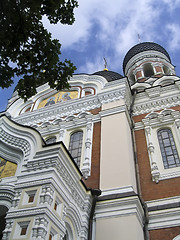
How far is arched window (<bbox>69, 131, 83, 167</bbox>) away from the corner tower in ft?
25.8

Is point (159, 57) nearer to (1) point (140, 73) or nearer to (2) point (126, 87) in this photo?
(1) point (140, 73)

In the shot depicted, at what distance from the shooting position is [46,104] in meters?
12.5

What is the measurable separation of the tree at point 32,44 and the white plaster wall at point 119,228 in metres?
3.31

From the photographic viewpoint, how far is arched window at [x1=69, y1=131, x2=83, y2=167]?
9.12m

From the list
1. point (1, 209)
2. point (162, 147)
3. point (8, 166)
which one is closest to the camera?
point (1, 209)

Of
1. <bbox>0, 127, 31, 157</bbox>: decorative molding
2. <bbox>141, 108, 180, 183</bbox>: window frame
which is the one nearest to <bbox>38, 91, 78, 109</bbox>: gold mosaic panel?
<bbox>141, 108, 180, 183</bbox>: window frame

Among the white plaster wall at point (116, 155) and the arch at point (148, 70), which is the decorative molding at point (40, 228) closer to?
the white plaster wall at point (116, 155)

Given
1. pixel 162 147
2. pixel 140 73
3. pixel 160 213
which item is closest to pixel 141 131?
pixel 162 147

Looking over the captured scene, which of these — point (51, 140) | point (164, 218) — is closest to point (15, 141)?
point (51, 140)

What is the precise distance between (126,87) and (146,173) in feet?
12.0

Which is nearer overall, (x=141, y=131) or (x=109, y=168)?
(x=109, y=168)

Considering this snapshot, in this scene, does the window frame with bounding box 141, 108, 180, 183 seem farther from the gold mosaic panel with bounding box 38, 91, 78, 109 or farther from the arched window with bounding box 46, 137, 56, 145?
the gold mosaic panel with bounding box 38, 91, 78, 109

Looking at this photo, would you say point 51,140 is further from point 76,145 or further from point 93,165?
point 93,165

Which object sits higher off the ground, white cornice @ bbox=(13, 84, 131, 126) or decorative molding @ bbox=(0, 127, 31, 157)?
white cornice @ bbox=(13, 84, 131, 126)
